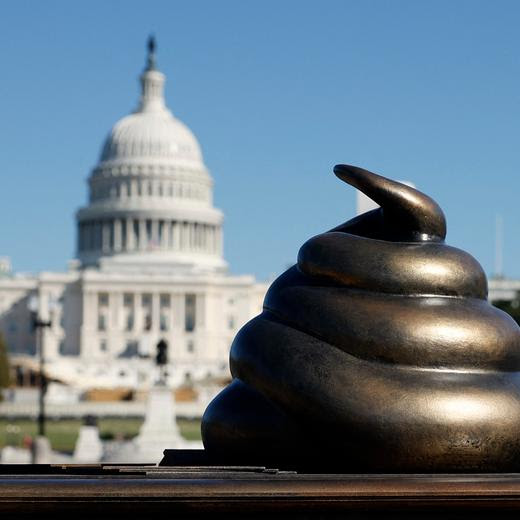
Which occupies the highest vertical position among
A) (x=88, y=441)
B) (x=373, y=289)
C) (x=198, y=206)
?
(x=198, y=206)

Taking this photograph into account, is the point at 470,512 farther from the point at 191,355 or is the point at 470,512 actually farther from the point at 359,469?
the point at 191,355

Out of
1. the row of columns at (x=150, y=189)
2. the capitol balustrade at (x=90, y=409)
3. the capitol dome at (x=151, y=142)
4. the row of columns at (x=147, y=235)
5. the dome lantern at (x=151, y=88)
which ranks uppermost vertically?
the dome lantern at (x=151, y=88)

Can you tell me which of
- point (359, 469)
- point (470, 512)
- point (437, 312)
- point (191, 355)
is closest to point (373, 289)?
→ point (437, 312)

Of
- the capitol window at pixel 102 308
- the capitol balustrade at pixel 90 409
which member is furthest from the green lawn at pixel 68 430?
the capitol window at pixel 102 308

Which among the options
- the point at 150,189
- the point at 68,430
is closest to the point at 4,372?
the point at 68,430

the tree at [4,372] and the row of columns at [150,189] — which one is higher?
the row of columns at [150,189]

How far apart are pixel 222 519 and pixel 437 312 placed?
2.07 meters

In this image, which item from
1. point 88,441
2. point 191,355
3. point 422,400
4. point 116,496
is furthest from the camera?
point 191,355

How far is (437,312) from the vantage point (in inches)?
369

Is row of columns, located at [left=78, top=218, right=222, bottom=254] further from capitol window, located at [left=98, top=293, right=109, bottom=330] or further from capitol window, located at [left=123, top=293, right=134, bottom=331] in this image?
capitol window, located at [left=98, top=293, right=109, bottom=330]

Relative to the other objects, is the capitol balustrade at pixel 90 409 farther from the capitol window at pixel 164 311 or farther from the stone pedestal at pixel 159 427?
the capitol window at pixel 164 311

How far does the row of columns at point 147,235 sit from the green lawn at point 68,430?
66.9m

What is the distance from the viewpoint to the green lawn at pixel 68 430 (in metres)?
53.9

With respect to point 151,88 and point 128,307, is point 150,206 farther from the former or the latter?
point 151,88
